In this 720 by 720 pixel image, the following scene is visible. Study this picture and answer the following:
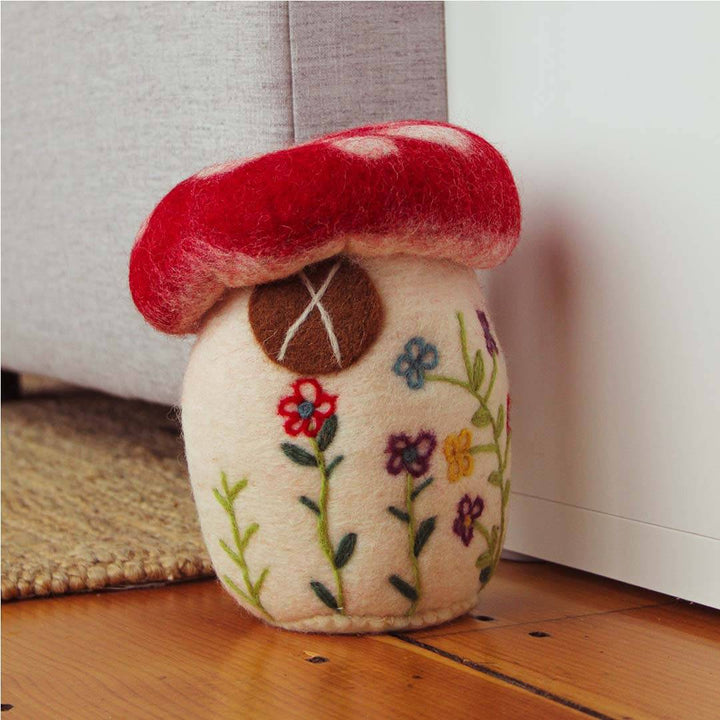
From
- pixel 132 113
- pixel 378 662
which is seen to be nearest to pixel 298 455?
pixel 378 662

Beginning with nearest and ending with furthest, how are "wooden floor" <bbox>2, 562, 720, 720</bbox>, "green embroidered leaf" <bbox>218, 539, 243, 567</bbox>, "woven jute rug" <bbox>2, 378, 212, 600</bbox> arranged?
"wooden floor" <bbox>2, 562, 720, 720</bbox>, "green embroidered leaf" <bbox>218, 539, 243, 567</bbox>, "woven jute rug" <bbox>2, 378, 212, 600</bbox>

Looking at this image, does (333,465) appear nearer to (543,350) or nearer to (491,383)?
(491,383)

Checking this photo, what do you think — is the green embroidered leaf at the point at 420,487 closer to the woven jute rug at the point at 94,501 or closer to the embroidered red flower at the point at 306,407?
the embroidered red flower at the point at 306,407

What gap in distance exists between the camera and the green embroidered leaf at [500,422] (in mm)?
666

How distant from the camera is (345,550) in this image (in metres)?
0.63

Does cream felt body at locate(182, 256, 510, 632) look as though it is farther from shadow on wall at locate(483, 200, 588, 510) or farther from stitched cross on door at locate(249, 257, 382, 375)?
shadow on wall at locate(483, 200, 588, 510)

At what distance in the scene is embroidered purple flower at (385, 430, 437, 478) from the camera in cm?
62

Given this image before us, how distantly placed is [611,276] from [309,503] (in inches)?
10.1

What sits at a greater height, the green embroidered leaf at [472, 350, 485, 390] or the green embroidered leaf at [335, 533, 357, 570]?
the green embroidered leaf at [472, 350, 485, 390]

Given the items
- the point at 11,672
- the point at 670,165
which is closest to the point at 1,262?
the point at 11,672

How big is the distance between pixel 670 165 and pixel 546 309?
0.15m

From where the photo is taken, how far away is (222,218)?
59cm

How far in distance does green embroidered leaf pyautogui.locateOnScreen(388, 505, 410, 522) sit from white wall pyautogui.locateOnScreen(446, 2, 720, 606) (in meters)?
0.18

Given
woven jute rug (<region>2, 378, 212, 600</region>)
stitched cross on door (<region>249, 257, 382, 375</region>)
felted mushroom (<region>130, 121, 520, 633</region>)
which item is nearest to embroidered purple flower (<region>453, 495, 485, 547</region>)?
felted mushroom (<region>130, 121, 520, 633</region>)
